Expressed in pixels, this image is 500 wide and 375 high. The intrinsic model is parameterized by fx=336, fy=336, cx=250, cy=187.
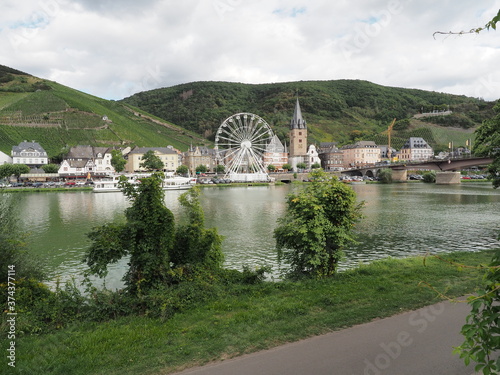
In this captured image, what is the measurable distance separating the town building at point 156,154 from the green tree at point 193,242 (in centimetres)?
10308

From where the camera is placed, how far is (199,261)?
36.9ft

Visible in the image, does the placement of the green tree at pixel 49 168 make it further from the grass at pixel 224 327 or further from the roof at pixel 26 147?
the grass at pixel 224 327

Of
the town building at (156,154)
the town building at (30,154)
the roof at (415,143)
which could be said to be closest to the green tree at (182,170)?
the town building at (156,154)

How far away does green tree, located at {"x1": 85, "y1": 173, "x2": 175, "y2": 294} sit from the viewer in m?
9.14

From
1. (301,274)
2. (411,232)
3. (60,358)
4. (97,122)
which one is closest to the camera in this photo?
(60,358)

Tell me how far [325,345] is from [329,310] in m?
1.83

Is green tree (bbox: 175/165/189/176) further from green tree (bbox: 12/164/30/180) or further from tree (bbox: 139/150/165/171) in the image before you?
green tree (bbox: 12/164/30/180)

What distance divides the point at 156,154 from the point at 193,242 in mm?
104929

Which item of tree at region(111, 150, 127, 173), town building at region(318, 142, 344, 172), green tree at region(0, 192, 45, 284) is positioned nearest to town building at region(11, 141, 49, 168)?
tree at region(111, 150, 127, 173)

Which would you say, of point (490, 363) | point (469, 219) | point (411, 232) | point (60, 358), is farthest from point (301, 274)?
point (469, 219)

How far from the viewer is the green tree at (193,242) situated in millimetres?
10969

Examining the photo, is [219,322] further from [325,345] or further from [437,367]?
[437,367]

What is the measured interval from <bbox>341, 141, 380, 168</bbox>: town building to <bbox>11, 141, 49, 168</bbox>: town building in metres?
110

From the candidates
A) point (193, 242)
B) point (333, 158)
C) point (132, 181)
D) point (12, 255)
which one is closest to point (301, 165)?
point (333, 158)
